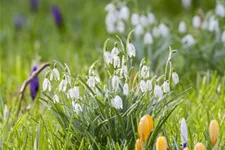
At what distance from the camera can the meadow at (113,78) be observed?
9.04 feet

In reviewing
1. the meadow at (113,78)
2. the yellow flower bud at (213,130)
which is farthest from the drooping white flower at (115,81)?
the yellow flower bud at (213,130)

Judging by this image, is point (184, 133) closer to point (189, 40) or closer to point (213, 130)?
point (213, 130)

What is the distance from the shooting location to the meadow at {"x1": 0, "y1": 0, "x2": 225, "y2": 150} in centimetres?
276

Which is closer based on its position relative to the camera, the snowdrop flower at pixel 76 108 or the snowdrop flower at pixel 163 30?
the snowdrop flower at pixel 76 108

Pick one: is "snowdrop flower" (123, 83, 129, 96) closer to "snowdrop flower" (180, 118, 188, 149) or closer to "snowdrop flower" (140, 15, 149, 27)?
"snowdrop flower" (180, 118, 188, 149)

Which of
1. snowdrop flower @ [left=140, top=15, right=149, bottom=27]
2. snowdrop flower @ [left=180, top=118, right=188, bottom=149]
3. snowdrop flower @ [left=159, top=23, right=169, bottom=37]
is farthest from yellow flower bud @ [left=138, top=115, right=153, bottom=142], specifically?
snowdrop flower @ [left=159, top=23, right=169, bottom=37]

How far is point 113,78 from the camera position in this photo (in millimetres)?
2805

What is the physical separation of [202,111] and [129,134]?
2.21 feet

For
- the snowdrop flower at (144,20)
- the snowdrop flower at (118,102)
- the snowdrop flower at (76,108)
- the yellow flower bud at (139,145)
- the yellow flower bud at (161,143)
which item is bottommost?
the yellow flower bud at (161,143)

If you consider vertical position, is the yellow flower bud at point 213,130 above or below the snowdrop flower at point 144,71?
below

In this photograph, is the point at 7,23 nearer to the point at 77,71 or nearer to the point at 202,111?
the point at 77,71

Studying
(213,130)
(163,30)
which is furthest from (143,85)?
(163,30)

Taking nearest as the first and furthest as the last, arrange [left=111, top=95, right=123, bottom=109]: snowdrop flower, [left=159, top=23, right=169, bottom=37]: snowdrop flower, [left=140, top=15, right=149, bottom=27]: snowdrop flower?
[left=111, top=95, right=123, bottom=109]: snowdrop flower < [left=140, top=15, right=149, bottom=27]: snowdrop flower < [left=159, top=23, right=169, bottom=37]: snowdrop flower

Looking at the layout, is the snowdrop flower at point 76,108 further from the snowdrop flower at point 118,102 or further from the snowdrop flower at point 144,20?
the snowdrop flower at point 144,20
